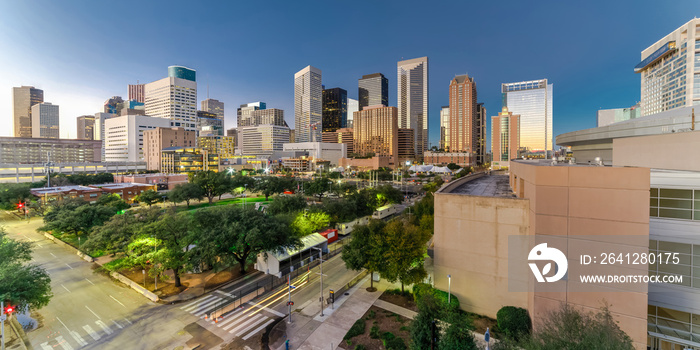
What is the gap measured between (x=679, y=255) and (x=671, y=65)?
10407 cm

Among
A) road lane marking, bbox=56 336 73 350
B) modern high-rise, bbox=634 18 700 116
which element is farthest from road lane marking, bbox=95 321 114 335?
modern high-rise, bbox=634 18 700 116

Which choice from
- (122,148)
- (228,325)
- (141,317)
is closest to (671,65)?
(228,325)

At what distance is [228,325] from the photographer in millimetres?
19562

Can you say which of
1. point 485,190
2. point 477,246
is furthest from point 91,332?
point 485,190

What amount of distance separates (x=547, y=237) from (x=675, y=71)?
106 meters

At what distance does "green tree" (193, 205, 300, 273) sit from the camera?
80.3ft

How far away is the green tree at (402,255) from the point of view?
22.0m

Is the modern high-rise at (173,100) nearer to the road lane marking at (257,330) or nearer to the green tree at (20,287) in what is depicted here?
the green tree at (20,287)

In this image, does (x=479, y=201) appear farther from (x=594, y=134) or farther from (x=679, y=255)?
(x=594, y=134)

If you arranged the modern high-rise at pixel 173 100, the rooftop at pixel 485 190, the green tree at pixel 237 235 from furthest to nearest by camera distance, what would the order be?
the modern high-rise at pixel 173 100, the rooftop at pixel 485 190, the green tree at pixel 237 235

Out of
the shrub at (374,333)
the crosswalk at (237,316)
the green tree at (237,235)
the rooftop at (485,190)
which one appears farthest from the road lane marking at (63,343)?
the rooftop at (485,190)

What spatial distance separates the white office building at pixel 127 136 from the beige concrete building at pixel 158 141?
1006cm

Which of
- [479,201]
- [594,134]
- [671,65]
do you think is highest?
[671,65]

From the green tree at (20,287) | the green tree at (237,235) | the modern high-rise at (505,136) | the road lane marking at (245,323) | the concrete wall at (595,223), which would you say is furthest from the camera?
the modern high-rise at (505,136)
